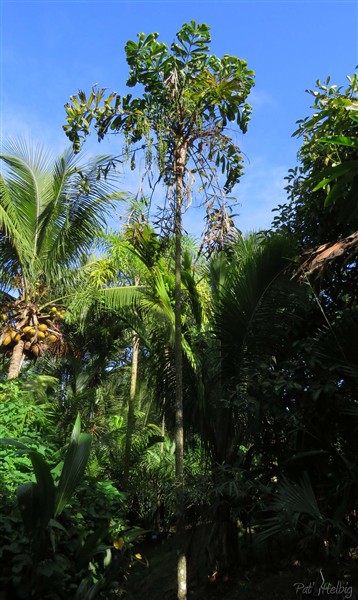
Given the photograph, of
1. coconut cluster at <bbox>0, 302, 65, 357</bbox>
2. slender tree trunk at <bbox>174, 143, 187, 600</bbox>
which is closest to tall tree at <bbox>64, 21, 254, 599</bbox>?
slender tree trunk at <bbox>174, 143, 187, 600</bbox>

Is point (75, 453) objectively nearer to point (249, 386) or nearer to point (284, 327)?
point (249, 386)

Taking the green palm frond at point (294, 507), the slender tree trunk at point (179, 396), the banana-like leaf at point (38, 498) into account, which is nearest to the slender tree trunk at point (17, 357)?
the slender tree trunk at point (179, 396)

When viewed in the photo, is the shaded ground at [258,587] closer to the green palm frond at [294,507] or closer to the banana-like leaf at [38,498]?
the green palm frond at [294,507]

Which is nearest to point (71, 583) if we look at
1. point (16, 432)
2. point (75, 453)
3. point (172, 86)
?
point (75, 453)

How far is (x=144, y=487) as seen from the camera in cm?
1141

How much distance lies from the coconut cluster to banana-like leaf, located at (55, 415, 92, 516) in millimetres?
3522

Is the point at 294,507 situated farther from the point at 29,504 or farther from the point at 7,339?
the point at 7,339

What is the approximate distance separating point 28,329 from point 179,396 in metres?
2.93

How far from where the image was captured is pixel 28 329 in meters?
7.33

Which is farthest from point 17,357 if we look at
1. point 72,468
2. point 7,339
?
point 72,468

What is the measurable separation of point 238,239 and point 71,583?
4.28 metres

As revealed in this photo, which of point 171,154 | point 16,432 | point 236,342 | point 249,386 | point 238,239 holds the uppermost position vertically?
point 171,154

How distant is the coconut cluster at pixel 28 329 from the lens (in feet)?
24.0

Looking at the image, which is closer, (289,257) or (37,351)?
(289,257)
